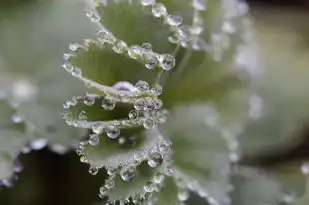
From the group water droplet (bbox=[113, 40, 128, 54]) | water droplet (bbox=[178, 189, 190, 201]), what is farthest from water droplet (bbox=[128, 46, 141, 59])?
water droplet (bbox=[178, 189, 190, 201])

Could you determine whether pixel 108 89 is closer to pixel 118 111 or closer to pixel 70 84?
pixel 118 111

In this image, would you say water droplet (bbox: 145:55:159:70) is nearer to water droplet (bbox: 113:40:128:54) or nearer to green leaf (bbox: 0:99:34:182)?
water droplet (bbox: 113:40:128:54)

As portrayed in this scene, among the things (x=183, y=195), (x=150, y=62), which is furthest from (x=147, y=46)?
(x=183, y=195)

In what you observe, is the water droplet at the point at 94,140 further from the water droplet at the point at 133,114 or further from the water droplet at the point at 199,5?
the water droplet at the point at 199,5

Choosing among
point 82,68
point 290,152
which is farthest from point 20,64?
point 290,152

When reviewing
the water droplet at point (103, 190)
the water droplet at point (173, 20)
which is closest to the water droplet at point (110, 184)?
the water droplet at point (103, 190)

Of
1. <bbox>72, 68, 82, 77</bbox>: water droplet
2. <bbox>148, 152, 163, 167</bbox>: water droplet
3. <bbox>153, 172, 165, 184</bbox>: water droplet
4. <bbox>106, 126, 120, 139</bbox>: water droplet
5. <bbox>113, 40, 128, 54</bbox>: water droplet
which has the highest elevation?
<bbox>113, 40, 128, 54</bbox>: water droplet
